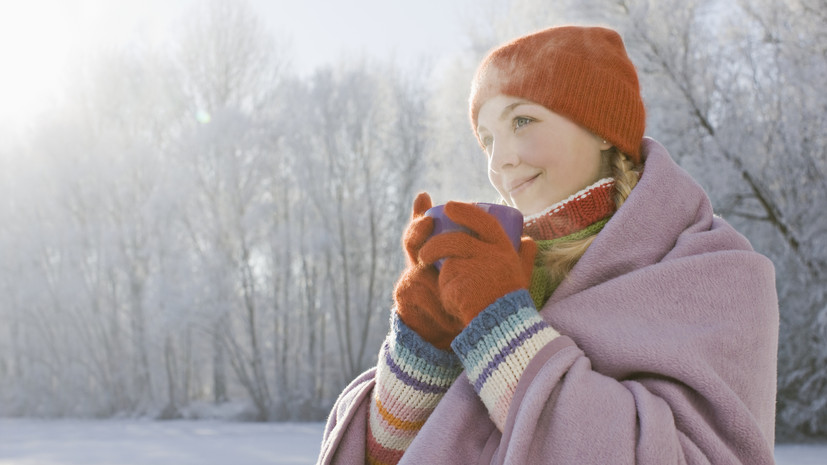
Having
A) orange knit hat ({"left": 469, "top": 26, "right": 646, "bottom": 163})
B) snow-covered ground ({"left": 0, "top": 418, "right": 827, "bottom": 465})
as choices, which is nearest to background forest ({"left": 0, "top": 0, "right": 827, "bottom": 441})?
snow-covered ground ({"left": 0, "top": 418, "right": 827, "bottom": 465})

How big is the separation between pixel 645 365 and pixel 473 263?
29cm

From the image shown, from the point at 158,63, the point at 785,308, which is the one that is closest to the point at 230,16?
the point at 158,63

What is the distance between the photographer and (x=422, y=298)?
0.99m

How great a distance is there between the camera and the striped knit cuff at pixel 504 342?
925mm

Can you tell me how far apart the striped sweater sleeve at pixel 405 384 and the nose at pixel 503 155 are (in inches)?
14.3

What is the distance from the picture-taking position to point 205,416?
52.0ft

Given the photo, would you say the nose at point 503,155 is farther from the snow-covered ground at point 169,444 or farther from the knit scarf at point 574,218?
the snow-covered ground at point 169,444

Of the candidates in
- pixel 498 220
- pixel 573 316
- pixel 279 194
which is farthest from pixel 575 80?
pixel 279 194

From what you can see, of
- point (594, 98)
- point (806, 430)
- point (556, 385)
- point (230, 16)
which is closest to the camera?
point (556, 385)

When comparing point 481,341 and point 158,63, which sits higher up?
point 158,63

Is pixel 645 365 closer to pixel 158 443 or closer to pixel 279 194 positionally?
pixel 158 443

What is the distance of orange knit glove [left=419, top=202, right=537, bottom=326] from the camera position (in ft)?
3.05

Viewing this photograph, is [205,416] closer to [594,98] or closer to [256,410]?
[256,410]

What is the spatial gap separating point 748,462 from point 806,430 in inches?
416
